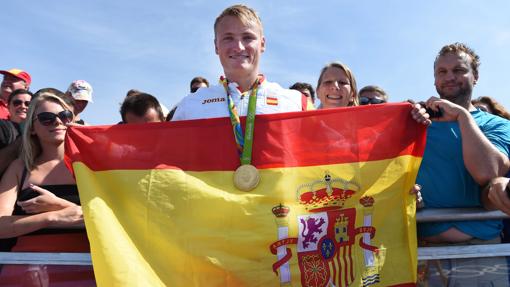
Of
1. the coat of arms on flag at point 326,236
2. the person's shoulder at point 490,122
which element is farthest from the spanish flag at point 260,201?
the person's shoulder at point 490,122

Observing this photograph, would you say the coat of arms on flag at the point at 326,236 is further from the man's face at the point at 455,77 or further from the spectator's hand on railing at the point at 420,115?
the man's face at the point at 455,77

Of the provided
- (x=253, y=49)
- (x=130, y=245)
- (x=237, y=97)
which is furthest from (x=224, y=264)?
(x=253, y=49)

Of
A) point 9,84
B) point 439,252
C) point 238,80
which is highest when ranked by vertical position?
point 9,84

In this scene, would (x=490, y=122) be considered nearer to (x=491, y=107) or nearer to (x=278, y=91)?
(x=278, y=91)

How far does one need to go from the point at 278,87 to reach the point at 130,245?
157 centimetres

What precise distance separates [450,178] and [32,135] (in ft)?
10.4

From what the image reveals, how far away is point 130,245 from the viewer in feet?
9.34

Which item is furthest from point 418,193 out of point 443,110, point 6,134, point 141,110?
point 6,134

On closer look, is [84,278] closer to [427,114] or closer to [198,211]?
[198,211]

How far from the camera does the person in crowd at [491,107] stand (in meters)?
5.92

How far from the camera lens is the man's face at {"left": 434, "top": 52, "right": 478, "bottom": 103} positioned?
12.8 ft

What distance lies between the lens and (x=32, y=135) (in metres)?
3.52

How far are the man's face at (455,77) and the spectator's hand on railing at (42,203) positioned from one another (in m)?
3.18

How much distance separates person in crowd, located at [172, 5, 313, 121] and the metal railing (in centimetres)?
119
